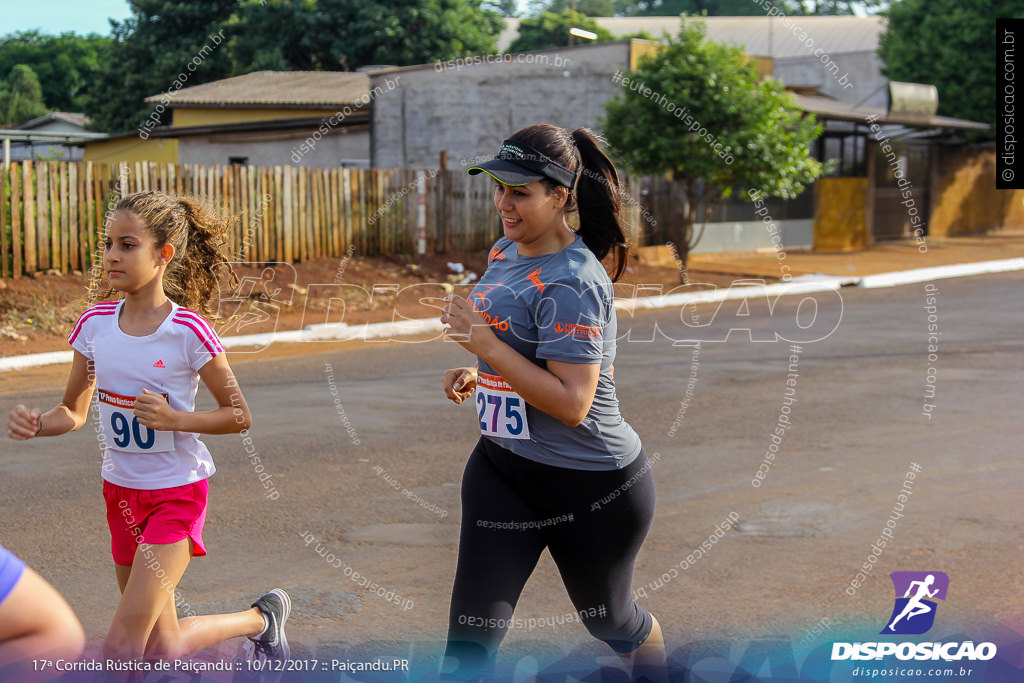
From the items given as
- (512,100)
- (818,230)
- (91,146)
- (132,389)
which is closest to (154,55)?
(91,146)

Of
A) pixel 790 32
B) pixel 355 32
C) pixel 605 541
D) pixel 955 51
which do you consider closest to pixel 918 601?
pixel 605 541

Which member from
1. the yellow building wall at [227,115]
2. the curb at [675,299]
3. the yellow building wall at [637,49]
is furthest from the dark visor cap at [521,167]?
the yellow building wall at [227,115]

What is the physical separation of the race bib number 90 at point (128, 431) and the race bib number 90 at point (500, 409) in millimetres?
922

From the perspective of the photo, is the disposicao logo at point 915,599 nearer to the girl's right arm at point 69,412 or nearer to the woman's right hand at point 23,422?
the girl's right arm at point 69,412

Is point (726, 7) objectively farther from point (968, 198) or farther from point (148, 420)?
point (148, 420)

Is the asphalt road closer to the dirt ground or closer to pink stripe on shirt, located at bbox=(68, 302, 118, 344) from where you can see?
pink stripe on shirt, located at bbox=(68, 302, 118, 344)

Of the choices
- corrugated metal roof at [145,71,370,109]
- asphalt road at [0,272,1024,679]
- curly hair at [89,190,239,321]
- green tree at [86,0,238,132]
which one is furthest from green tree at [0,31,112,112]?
curly hair at [89,190,239,321]

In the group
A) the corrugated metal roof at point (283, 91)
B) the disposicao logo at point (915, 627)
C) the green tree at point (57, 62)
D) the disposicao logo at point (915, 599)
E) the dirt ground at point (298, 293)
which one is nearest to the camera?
the disposicao logo at point (915, 627)

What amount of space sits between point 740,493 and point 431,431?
245 centimetres

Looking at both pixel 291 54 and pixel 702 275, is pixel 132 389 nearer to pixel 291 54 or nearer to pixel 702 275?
pixel 702 275

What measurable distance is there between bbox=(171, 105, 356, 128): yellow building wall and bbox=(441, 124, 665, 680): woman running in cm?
2548

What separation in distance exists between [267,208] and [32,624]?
15.8 meters

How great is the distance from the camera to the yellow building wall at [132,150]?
2856 centimetres

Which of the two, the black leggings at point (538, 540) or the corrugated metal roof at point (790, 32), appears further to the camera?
the corrugated metal roof at point (790, 32)
